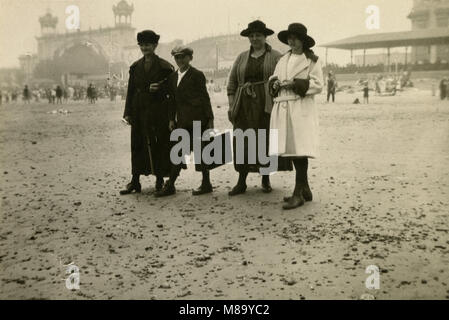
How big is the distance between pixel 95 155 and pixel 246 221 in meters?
5.51

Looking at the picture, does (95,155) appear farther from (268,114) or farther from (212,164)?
(268,114)

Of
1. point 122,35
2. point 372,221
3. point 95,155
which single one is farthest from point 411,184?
point 122,35

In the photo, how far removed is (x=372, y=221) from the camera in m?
4.64

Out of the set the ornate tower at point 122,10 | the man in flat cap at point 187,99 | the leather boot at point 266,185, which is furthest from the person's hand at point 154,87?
the ornate tower at point 122,10

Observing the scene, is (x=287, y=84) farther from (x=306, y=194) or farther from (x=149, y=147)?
(x=149, y=147)

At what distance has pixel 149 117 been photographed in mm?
5898

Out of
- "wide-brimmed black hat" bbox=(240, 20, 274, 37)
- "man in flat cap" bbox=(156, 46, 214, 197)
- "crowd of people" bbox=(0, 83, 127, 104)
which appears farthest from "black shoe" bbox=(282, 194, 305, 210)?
"crowd of people" bbox=(0, 83, 127, 104)

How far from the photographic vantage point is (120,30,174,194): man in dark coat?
586cm

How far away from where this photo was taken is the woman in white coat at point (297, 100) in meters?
5.08

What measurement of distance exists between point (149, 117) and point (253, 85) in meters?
1.28

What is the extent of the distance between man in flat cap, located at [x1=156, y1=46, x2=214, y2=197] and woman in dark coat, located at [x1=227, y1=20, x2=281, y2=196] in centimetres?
33

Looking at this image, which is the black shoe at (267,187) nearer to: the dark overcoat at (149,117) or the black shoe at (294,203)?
the black shoe at (294,203)

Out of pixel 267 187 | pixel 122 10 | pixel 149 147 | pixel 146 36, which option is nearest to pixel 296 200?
pixel 267 187

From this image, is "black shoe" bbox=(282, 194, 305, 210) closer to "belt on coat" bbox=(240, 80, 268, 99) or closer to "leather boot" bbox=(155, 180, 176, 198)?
"belt on coat" bbox=(240, 80, 268, 99)
